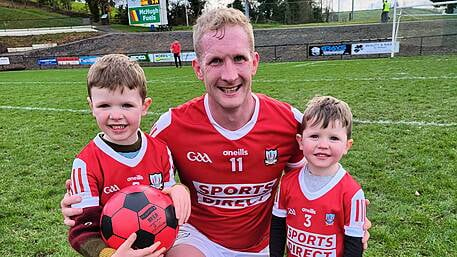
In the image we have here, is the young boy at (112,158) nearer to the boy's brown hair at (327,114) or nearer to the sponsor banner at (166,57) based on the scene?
the boy's brown hair at (327,114)

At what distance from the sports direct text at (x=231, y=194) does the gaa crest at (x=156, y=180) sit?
402 mm

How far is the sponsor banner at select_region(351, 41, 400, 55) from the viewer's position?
22641 millimetres

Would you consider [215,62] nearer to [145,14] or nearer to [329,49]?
[329,49]

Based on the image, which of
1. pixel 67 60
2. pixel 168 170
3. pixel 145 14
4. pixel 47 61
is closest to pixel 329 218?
pixel 168 170

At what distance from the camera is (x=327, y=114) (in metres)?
2.31

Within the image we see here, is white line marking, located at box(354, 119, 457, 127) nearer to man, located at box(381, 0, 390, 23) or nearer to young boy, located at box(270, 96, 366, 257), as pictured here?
young boy, located at box(270, 96, 366, 257)

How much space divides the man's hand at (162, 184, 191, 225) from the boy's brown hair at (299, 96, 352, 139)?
2.61ft

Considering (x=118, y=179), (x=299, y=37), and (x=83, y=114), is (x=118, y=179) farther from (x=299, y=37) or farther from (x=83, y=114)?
(x=299, y=37)

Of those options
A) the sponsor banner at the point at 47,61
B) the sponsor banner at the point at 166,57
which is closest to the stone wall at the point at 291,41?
the sponsor banner at the point at 47,61

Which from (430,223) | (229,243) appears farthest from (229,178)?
(430,223)

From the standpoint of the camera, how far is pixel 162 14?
39625 millimetres

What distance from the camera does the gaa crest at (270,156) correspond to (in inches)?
102

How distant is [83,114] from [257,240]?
8273mm

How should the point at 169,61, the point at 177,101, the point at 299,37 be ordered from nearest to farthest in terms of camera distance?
the point at 177,101, the point at 169,61, the point at 299,37
